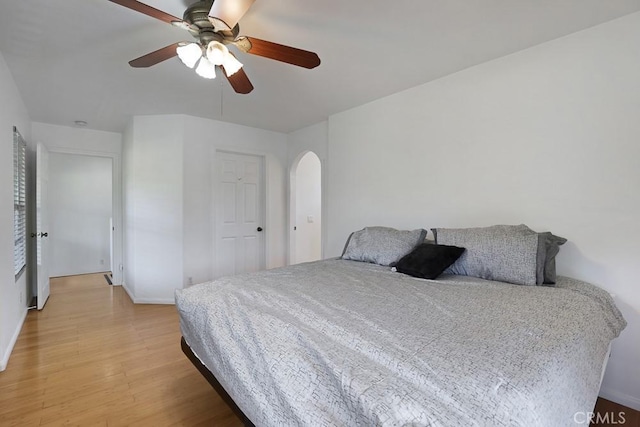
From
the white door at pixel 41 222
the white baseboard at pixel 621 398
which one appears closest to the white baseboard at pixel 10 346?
the white door at pixel 41 222

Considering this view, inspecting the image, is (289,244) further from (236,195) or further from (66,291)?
(66,291)

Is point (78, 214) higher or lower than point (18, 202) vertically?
lower

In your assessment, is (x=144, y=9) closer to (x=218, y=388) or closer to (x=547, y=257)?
(x=218, y=388)

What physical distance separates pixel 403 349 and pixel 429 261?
1.18m

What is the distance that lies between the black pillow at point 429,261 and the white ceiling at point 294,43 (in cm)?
143

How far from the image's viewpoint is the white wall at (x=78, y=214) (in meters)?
5.06

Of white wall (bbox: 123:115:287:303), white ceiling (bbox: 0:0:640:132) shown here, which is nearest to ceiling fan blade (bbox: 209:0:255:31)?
white ceiling (bbox: 0:0:640:132)

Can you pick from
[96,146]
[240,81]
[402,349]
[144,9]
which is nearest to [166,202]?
[96,146]

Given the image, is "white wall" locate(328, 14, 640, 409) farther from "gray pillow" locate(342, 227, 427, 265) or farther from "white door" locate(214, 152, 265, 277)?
"white door" locate(214, 152, 265, 277)

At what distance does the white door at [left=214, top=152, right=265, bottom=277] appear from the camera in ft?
13.3

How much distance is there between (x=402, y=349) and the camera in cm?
98

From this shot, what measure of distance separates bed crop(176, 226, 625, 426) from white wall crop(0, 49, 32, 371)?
66.2 inches

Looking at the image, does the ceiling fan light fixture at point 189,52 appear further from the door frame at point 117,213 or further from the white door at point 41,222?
the door frame at point 117,213

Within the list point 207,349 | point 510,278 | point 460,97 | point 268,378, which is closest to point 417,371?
point 268,378
